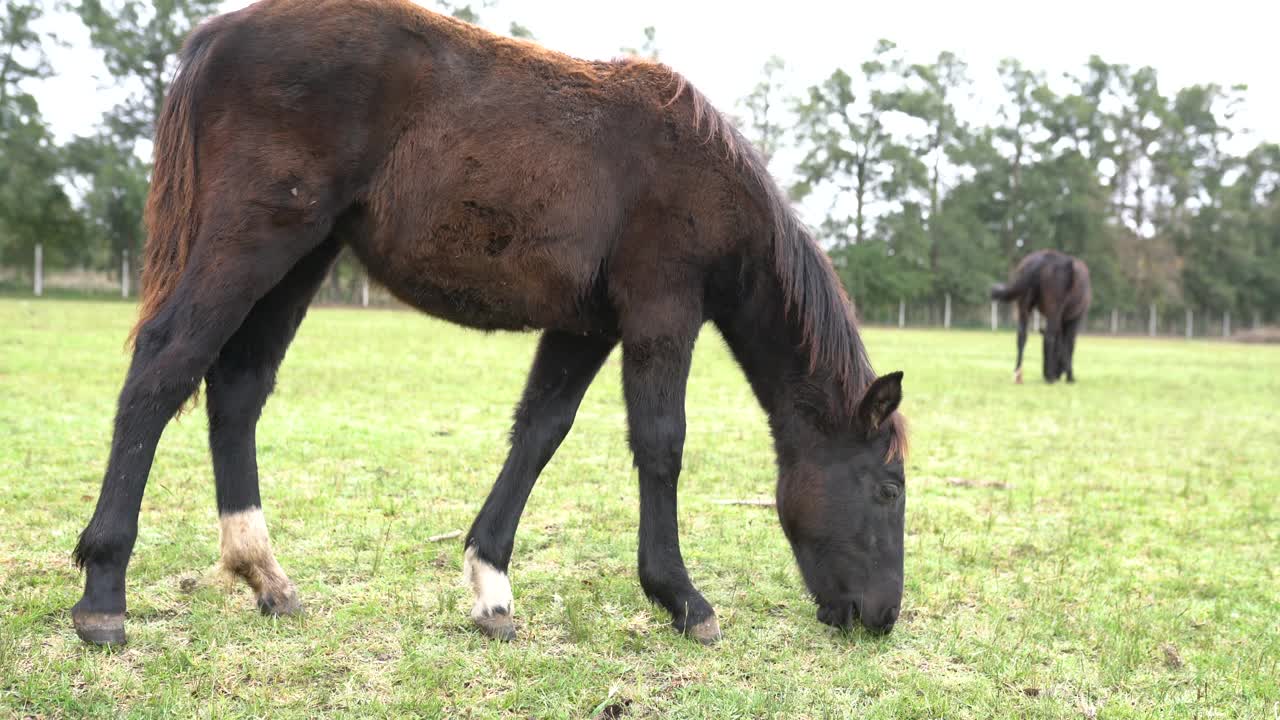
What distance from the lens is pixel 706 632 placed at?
11.1ft

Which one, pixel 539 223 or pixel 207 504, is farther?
pixel 207 504

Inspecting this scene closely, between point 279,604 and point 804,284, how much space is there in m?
2.42

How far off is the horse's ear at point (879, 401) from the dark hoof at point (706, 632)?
979mm

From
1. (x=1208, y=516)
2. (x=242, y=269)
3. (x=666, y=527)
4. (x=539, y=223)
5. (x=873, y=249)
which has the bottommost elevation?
(x=1208, y=516)

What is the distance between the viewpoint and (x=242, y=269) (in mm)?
3088

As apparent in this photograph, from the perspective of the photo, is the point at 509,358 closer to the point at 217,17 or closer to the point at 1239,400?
the point at 1239,400

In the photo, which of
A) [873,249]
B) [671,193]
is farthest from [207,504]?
[873,249]

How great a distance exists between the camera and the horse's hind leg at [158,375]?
2957mm

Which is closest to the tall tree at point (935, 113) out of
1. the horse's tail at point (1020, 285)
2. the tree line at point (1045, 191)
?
the tree line at point (1045, 191)

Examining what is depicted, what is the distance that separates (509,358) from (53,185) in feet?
113

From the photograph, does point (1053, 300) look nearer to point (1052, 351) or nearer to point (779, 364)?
point (1052, 351)

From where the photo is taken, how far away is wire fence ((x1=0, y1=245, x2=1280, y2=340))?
39.8 m

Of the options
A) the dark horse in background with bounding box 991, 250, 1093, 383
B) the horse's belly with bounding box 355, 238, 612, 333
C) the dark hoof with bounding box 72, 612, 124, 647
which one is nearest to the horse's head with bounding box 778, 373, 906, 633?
the horse's belly with bounding box 355, 238, 612, 333

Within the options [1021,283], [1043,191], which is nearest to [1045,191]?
[1043,191]
